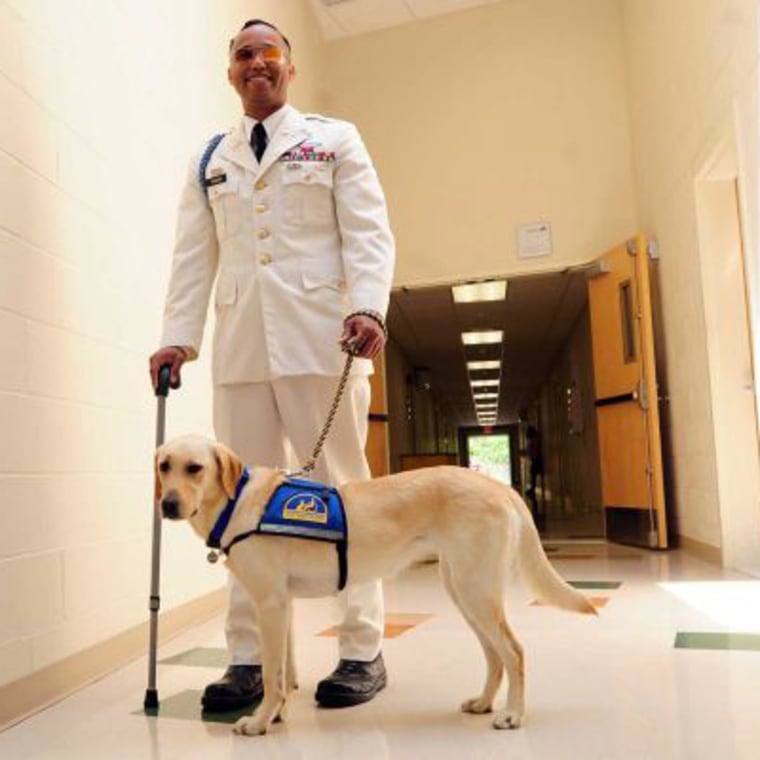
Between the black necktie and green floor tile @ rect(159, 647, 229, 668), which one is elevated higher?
the black necktie

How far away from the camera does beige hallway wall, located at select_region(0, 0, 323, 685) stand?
1921 mm

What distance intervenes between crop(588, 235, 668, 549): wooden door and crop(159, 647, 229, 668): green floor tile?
306 cm

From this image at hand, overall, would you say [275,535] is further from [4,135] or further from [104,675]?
[4,135]

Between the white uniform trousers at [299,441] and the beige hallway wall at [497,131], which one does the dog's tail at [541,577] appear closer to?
the white uniform trousers at [299,441]

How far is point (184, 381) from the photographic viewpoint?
3.04 m

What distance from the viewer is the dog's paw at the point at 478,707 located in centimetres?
170

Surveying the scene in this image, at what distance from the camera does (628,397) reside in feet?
16.3

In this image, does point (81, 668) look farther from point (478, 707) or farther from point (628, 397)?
point (628, 397)

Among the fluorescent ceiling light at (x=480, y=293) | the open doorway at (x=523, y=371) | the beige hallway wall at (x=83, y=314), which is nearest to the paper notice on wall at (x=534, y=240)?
the open doorway at (x=523, y=371)

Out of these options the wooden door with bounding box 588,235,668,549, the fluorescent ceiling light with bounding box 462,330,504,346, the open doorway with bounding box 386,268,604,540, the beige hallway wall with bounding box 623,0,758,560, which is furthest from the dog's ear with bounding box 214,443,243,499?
the fluorescent ceiling light with bounding box 462,330,504,346

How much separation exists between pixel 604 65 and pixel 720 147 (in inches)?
82.0

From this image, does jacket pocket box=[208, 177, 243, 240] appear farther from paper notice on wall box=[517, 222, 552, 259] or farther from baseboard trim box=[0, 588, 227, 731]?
paper notice on wall box=[517, 222, 552, 259]

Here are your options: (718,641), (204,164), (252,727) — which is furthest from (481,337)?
(252,727)

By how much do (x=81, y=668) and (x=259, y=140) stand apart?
146cm
